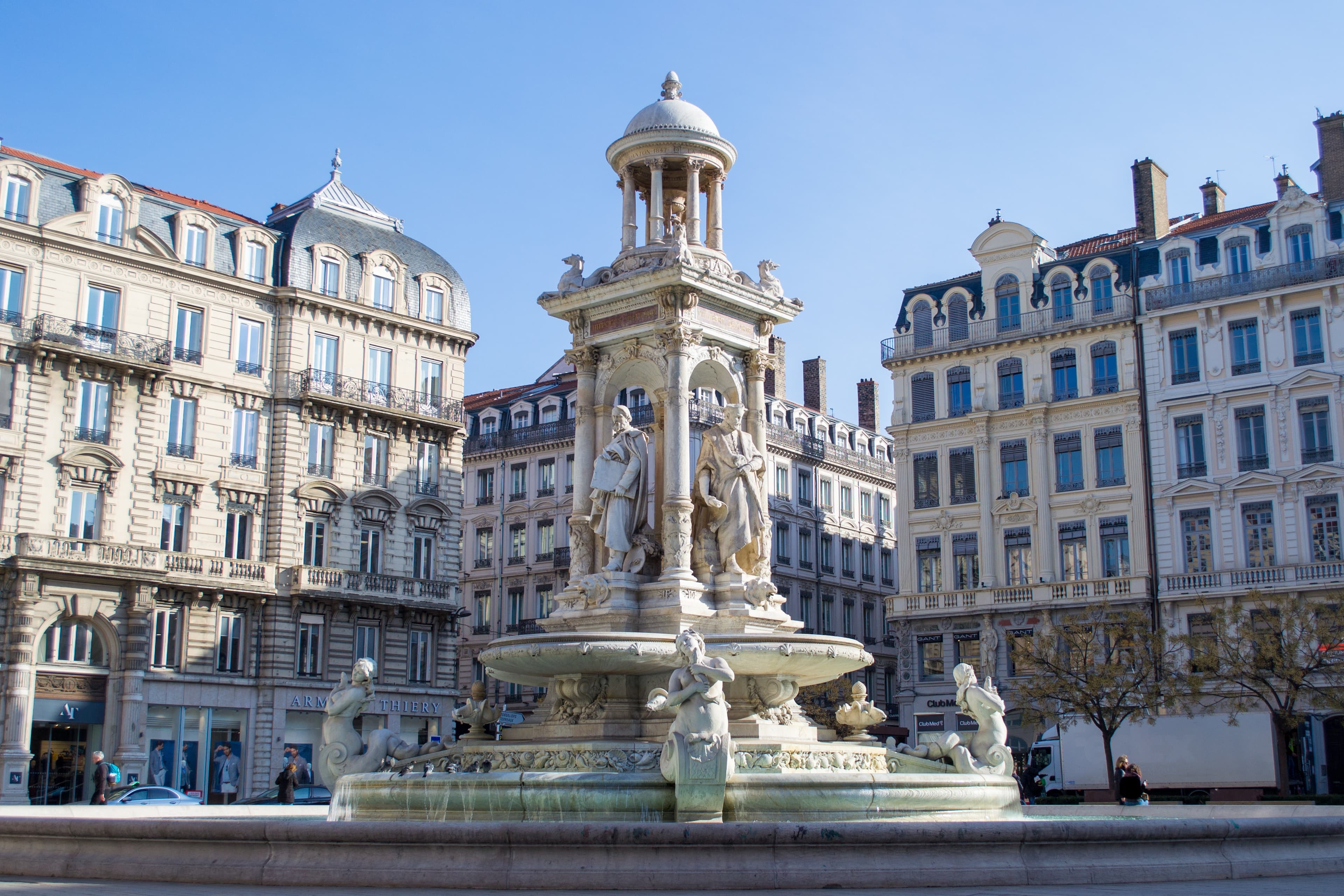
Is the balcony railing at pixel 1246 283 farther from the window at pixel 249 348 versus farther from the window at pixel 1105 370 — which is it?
the window at pixel 249 348

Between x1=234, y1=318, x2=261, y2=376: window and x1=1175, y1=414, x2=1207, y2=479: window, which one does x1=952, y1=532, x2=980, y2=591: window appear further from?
x1=234, y1=318, x2=261, y2=376: window

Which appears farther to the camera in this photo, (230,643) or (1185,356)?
(1185,356)

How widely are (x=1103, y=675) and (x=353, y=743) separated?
95.8ft

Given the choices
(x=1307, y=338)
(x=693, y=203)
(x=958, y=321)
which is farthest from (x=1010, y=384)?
(x=693, y=203)

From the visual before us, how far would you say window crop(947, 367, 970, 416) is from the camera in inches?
2095

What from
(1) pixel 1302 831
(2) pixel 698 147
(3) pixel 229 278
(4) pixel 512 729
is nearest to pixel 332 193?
(3) pixel 229 278

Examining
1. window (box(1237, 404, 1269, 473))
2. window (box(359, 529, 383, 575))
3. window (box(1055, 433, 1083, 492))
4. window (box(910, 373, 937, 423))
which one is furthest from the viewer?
window (box(910, 373, 937, 423))

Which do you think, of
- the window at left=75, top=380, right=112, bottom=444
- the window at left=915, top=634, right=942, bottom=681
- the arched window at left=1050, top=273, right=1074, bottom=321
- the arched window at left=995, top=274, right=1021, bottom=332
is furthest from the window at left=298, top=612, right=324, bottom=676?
the arched window at left=1050, top=273, right=1074, bottom=321

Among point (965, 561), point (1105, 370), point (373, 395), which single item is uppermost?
point (1105, 370)

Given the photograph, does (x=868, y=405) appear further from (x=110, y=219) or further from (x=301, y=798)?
(x=301, y=798)

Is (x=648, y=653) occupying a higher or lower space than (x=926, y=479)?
lower

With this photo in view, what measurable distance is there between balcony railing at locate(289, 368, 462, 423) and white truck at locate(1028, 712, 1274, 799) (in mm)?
23654

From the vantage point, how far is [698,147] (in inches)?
730

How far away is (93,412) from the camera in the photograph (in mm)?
42344
